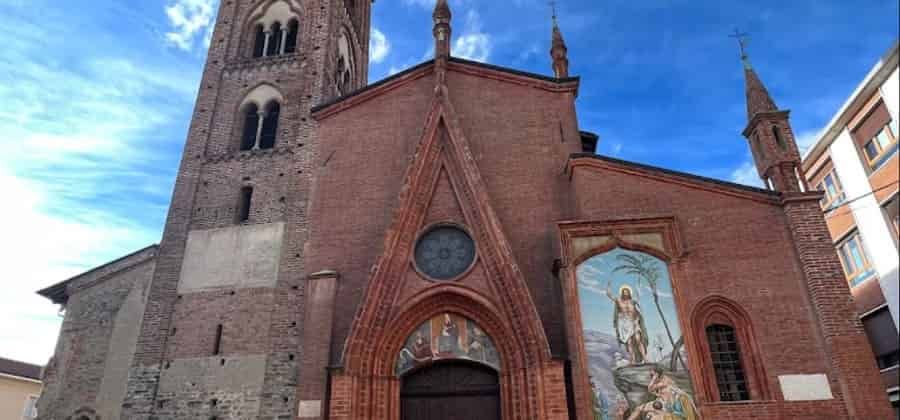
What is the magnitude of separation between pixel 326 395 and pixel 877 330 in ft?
55.2

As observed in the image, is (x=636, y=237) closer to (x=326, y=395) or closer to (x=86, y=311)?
(x=326, y=395)

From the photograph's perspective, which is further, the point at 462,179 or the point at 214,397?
the point at 462,179

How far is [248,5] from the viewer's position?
20438mm

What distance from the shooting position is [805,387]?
10984mm

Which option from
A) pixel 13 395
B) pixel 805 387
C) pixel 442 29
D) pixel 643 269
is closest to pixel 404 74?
pixel 442 29

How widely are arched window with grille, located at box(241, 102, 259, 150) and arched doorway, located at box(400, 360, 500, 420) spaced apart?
893cm

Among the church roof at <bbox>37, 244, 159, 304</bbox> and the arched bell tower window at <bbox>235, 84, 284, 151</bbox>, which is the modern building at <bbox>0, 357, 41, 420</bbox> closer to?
the church roof at <bbox>37, 244, 159, 304</bbox>

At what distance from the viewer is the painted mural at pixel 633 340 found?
432 inches

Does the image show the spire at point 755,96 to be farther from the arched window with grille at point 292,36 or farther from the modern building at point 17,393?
the modern building at point 17,393

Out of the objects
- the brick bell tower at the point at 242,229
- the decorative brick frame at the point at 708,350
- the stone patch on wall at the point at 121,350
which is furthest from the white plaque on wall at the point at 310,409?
the decorative brick frame at the point at 708,350

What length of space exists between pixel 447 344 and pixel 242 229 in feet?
21.2

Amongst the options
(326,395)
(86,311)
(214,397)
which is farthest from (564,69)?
(86,311)

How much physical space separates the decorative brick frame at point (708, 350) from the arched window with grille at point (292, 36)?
47.5 ft

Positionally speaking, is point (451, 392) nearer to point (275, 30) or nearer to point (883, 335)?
point (275, 30)
